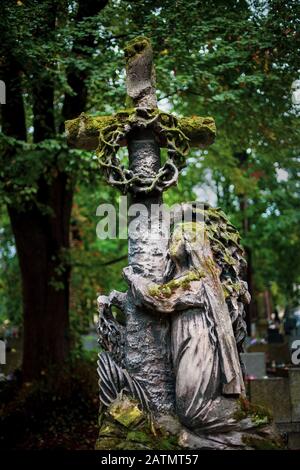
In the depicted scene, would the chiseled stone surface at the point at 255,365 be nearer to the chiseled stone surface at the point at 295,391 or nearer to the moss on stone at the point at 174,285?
the chiseled stone surface at the point at 295,391

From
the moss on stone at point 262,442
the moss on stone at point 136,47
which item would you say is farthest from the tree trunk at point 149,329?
the moss on stone at point 136,47

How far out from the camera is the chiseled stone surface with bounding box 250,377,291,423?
31.3 ft

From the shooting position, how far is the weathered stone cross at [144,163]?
4926mm

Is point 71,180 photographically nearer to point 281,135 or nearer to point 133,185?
point 281,135

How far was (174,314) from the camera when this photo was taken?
15.8ft

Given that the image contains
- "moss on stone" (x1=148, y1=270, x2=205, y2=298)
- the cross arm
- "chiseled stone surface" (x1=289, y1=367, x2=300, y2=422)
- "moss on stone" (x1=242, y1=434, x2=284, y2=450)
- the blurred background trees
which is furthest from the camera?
"chiseled stone surface" (x1=289, y1=367, x2=300, y2=422)

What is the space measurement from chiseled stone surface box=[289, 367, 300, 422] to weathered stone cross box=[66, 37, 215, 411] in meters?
5.04

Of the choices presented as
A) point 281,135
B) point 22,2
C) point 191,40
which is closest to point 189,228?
point 191,40

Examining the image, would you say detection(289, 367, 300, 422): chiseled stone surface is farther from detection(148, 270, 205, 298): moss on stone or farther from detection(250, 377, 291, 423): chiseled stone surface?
detection(148, 270, 205, 298): moss on stone

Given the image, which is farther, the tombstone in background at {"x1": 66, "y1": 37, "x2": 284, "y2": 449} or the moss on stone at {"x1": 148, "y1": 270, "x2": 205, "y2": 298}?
the moss on stone at {"x1": 148, "y1": 270, "x2": 205, "y2": 298}

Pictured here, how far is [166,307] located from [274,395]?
557 cm

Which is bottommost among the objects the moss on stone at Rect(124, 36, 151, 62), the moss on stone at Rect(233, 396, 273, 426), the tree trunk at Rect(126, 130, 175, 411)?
the moss on stone at Rect(233, 396, 273, 426)

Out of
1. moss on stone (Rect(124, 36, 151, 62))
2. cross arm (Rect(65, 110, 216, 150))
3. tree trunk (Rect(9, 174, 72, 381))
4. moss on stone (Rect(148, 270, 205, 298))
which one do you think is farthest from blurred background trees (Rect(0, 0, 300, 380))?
moss on stone (Rect(148, 270, 205, 298))

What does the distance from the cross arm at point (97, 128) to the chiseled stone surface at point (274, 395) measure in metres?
5.24
